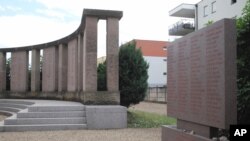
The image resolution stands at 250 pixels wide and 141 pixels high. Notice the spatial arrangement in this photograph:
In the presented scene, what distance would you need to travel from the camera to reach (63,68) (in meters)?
22.1

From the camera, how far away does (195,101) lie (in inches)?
281

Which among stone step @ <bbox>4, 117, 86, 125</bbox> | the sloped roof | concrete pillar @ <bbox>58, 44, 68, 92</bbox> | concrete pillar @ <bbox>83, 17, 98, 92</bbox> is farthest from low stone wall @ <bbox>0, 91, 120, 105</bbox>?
the sloped roof

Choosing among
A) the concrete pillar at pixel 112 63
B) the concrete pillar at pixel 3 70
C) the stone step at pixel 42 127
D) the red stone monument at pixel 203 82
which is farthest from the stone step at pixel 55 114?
the concrete pillar at pixel 3 70

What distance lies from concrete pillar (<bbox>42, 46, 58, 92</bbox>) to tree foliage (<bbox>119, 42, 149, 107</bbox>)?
25.2 ft

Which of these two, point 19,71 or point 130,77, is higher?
point 19,71

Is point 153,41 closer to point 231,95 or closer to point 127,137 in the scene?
point 127,137

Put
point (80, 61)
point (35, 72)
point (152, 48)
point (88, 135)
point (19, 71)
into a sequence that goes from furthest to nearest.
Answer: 1. point (152, 48)
2. point (19, 71)
3. point (35, 72)
4. point (80, 61)
5. point (88, 135)

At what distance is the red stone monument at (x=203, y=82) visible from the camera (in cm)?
596

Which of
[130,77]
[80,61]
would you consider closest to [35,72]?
[80,61]

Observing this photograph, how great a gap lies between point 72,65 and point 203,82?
47.5 feet

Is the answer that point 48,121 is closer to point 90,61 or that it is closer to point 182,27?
point 90,61

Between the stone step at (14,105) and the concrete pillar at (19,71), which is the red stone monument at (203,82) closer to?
the stone step at (14,105)

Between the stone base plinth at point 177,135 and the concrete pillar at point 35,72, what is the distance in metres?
16.5

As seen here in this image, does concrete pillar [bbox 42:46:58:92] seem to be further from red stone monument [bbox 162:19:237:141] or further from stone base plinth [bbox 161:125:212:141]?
red stone monument [bbox 162:19:237:141]
